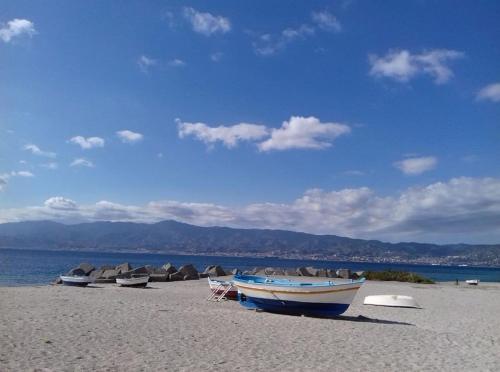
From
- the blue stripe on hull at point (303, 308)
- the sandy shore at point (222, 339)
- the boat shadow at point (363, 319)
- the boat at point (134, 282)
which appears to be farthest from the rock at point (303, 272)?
Answer: the blue stripe on hull at point (303, 308)

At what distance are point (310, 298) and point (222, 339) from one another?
5.26 m

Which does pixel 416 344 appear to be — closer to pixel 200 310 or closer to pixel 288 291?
pixel 288 291

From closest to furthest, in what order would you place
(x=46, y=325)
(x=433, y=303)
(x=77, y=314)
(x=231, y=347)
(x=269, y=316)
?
(x=231, y=347)
(x=46, y=325)
(x=77, y=314)
(x=269, y=316)
(x=433, y=303)

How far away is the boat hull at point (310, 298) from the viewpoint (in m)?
16.0

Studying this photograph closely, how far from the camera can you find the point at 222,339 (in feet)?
37.3

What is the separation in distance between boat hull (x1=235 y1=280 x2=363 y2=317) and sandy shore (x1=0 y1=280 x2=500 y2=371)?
52 cm

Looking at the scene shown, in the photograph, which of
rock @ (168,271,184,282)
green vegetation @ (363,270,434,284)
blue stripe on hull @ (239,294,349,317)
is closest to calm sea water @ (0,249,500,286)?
rock @ (168,271,184,282)

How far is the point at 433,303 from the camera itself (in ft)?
78.0

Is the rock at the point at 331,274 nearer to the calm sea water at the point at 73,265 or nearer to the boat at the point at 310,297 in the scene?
the calm sea water at the point at 73,265

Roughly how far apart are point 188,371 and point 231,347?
2.42 metres

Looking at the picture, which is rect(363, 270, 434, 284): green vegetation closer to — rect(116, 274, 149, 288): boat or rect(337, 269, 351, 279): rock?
rect(337, 269, 351, 279): rock

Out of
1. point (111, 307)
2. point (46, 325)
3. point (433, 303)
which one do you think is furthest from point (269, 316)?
point (433, 303)

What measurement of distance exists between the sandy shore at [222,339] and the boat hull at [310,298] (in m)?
0.52

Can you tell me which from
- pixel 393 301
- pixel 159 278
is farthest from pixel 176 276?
pixel 393 301
